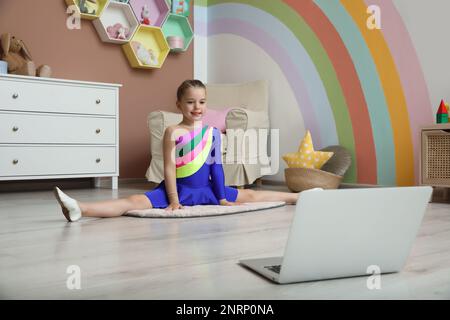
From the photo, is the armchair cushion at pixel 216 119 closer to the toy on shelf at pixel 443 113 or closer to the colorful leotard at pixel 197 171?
the colorful leotard at pixel 197 171

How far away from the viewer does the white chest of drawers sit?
3.14m

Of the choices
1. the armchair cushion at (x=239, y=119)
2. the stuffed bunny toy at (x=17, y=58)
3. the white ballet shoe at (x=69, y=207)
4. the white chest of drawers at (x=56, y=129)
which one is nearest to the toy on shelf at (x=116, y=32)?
the white chest of drawers at (x=56, y=129)

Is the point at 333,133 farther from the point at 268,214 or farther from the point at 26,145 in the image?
the point at 26,145

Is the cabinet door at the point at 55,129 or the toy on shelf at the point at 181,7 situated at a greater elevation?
the toy on shelf at the point at 181,7

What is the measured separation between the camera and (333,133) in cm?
358

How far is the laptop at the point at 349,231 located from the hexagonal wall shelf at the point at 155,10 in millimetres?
3447

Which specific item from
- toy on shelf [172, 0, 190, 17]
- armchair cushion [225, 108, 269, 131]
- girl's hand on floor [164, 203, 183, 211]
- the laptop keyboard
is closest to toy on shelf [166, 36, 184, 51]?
toy on shelf [172, 0, 190, 17]

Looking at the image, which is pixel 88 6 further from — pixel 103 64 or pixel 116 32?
pixel 103 64

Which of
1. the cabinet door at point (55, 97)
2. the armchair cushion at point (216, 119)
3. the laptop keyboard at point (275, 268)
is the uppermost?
the cabinet door at point (55, 97)

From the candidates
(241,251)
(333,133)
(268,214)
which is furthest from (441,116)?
(241,251)

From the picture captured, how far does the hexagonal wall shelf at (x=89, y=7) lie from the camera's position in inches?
146

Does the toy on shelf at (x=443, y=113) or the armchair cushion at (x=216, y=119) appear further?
the armchair cushion at (x=216, y=119)

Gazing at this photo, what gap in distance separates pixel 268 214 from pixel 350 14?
1907 millimetres

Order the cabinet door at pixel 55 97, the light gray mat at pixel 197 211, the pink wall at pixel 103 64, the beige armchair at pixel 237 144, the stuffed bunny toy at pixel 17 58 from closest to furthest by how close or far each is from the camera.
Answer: the light gray mat at pixel 197 211 → the cabinet door at pixel 55 97 → the stuffed bunny toy at pixel 17 58 → the beige armchair at pixel 237 144 → the pink wall at pixel 103 64
